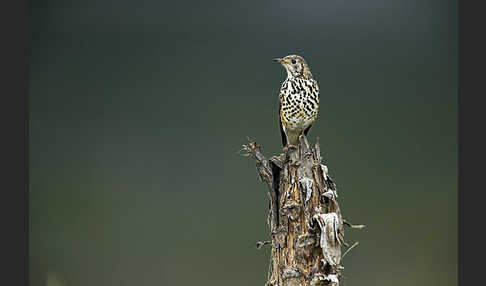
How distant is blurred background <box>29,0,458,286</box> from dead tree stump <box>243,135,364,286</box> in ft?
3.28

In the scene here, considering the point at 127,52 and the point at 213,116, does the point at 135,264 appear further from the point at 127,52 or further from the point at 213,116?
the point at 127,52

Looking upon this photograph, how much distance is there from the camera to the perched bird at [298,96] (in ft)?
8.49

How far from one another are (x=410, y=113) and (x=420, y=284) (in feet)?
4.25

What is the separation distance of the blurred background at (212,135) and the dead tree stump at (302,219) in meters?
1.00

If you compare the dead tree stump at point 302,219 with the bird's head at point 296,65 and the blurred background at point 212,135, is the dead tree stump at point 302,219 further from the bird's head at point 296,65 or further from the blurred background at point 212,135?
the blurred background at point 212,135

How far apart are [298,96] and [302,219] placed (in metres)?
0.67

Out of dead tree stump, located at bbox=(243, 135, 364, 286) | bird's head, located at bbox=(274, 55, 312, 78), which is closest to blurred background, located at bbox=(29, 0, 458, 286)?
bird's head, located at bbox=(274, 55, 312, 78)

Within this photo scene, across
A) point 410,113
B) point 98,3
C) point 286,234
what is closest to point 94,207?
point 98,3

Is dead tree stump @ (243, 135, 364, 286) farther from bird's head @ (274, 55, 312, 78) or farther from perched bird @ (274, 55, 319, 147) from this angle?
bird's head @ (274, 55, 312, 78)

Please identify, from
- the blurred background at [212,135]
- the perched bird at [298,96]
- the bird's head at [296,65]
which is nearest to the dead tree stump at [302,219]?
the perched bird at [298,96]

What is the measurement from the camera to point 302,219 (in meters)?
2.40

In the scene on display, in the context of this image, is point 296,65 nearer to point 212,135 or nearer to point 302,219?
point 302,219

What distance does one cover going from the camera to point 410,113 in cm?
353

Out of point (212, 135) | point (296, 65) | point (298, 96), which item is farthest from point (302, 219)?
point (212, 135)
